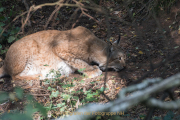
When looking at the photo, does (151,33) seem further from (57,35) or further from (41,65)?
(41,65)

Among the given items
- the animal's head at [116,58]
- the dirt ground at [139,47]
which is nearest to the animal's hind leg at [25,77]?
the dirt ground at [139,47]

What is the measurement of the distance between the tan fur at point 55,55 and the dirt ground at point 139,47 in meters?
0.32

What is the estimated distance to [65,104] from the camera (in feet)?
9.86

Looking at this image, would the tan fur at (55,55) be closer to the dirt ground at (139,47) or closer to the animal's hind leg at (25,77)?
the animal's hind leg at (25,77)

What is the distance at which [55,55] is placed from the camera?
4656 millimetres

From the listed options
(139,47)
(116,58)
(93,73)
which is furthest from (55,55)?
(139,47)

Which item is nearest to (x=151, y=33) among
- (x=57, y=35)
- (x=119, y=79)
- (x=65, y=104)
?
(x=119, y=79)

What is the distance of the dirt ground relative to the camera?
361cm

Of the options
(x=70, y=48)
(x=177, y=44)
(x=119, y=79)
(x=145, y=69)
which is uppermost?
(x=177, y=44)

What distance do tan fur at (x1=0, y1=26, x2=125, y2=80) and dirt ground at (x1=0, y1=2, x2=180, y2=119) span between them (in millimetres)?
322

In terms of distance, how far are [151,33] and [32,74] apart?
3.62 meters

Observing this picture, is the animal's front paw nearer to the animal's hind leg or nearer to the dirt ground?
the dirt ground

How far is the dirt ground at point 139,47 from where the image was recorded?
3605 mm

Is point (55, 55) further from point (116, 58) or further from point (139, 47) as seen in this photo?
point (139, 47)
